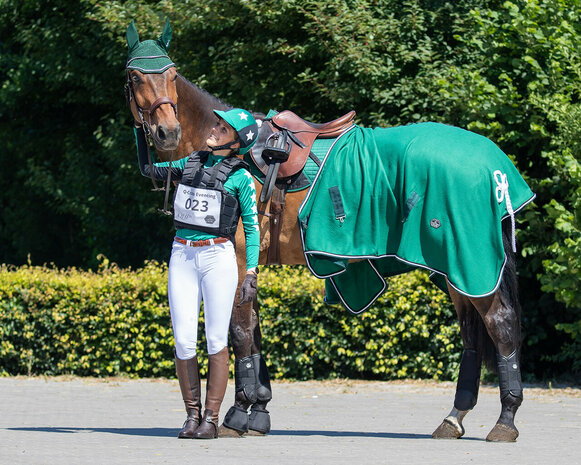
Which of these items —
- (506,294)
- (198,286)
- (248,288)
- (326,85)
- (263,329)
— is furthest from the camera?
(326,85)

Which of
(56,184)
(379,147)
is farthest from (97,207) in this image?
(379,147)

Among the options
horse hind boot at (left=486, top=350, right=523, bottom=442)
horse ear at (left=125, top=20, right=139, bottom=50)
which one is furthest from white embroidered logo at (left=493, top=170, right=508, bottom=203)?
horse ear at (left=125, top=20, right=139, bottom=50)

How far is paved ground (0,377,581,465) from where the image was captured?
5.61m

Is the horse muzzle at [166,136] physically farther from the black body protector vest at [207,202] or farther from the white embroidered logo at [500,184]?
the white embroidered logo at [500,184]

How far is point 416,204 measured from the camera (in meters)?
6.45

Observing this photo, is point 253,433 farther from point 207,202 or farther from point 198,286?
point 207,202

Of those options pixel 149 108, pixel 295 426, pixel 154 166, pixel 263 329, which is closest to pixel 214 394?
pixel 295 426

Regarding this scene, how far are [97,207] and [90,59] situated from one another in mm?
2393

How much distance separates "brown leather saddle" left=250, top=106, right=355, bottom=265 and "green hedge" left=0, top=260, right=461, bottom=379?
3.79 metres

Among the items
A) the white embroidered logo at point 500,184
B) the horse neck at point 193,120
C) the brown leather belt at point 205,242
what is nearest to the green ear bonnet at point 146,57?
the horse neck at point 193,120

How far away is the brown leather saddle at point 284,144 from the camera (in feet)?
21.7

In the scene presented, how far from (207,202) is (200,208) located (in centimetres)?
6

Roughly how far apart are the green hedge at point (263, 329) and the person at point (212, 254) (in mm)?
4278

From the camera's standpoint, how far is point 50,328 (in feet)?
36.0
